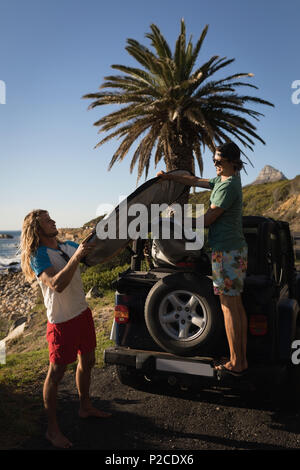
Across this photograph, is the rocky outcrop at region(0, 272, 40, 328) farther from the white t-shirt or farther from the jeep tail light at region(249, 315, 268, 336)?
the jeep tail light at region(249, 315, 268, 336)

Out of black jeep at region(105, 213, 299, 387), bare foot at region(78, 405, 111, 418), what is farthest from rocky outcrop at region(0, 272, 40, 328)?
black jeep at region(105, 213, 299, 387)

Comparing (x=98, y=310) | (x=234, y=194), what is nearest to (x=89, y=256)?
(x=234, y=194)

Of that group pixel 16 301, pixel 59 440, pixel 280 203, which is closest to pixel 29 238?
pixel 59 440

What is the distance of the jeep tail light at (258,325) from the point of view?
3496 millimetres

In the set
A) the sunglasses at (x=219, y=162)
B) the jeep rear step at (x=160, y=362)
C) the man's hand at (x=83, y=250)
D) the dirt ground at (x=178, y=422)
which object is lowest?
the dirt ground at (x=178, y=422)

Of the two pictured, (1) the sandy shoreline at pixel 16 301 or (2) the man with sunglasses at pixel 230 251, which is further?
(1) the sandy shoreline at pixel 16 301

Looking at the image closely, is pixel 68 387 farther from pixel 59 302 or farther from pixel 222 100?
pixel 222 100

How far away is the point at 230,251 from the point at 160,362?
1211 mm

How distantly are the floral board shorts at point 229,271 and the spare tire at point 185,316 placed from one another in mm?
141

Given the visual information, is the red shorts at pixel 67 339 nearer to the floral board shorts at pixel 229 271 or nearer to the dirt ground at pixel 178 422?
the dirt ground at pixel 178 422

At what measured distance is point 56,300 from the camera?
131 inches

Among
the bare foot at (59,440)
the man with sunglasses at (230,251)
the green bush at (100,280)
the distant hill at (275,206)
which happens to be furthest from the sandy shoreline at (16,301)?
the man with sunglasses at (230,251)

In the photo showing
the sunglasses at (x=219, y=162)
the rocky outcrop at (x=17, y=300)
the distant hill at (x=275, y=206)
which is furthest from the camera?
the distant hill at (x=275, y=206)
